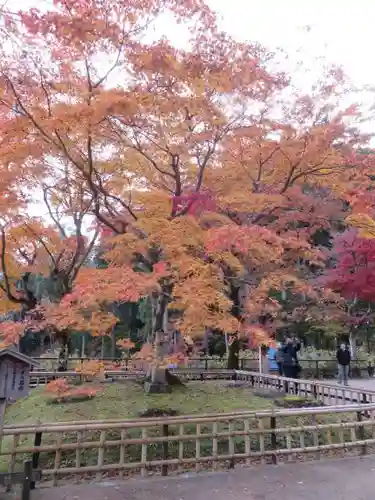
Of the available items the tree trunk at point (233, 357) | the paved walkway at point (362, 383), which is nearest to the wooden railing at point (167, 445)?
the paved walkway at point (362, 383)

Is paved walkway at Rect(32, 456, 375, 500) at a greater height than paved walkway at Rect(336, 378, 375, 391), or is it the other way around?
paved walkway at Rect(336, 378, 375, 391)

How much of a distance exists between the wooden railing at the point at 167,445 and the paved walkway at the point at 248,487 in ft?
0.78

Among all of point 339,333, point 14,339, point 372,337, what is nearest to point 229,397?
point 14,339

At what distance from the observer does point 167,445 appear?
6.38 meters

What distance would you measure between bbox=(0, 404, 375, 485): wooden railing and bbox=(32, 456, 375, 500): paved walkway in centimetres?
24

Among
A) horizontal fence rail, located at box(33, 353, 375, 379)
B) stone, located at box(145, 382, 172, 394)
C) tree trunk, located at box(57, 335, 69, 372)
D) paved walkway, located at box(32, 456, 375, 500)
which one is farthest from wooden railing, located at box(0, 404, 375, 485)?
horizontal fence rail, located at box(33, 353, 375, 379)

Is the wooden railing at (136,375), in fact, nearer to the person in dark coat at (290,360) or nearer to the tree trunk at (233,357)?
the tree trunk at (233,357)

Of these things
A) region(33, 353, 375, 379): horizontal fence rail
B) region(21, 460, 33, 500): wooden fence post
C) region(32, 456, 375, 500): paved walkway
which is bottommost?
region(32, 456, 375, 500): paved walkway

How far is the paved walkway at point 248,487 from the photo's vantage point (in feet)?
17.7

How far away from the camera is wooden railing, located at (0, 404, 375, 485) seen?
→ 5.89m


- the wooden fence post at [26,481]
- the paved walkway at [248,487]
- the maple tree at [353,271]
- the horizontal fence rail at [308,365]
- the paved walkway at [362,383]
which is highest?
the maple tree at [353,271]

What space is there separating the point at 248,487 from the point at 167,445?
53.0 inches

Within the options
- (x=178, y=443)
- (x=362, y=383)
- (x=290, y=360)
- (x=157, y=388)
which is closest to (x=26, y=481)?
(x=178, y=443)

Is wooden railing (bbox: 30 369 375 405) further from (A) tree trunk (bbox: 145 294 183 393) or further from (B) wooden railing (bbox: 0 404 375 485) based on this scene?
(A) tree trunk (bbox: 145 294 183 393)
